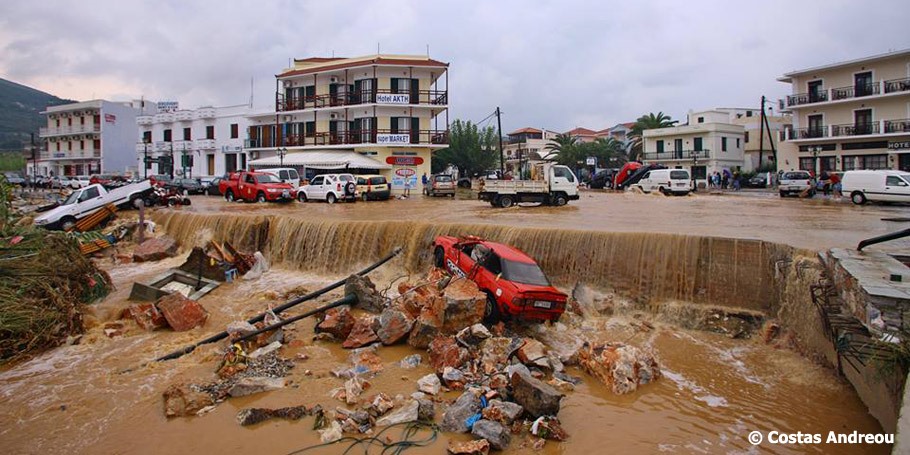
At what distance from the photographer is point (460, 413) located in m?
7.20

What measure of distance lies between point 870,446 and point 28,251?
15.7 m

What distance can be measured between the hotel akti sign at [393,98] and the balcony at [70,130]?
43.0m

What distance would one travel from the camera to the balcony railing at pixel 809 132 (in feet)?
146

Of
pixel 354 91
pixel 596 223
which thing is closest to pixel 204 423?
pixel 596 223

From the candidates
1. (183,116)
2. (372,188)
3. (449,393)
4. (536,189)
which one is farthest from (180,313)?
(183,116)

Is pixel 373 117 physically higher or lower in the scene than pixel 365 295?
higher

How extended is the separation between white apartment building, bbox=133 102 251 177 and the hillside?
7141cm

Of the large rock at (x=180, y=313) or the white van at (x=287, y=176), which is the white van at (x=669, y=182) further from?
the large rock at (x=180, y=313)

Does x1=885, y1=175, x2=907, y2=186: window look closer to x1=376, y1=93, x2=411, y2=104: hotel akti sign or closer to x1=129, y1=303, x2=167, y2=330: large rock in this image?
x1=129, y1=303, x2=167, y2=330: large rock

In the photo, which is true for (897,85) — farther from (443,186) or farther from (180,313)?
(180,313)

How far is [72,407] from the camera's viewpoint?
7969 millimetres

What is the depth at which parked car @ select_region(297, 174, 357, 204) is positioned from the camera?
28.5m

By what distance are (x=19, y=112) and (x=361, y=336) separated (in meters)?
193

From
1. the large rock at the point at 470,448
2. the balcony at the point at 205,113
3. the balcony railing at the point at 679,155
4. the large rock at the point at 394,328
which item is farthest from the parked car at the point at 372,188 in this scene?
the balcony railing at the point at 679,155
